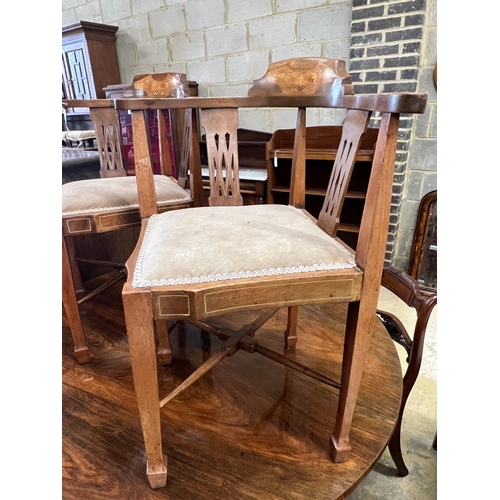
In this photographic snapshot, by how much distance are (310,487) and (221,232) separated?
51 centimetres

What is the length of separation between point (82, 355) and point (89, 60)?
2.86m

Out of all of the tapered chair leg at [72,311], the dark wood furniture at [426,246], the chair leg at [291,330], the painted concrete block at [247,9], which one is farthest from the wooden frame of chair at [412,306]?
the painted concrete block at [247,9]

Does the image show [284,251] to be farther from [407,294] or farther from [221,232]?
[407,294]

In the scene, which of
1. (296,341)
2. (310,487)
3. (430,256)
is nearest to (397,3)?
(430,256)

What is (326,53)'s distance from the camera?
237 cm

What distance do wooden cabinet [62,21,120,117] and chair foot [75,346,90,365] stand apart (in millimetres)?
2726

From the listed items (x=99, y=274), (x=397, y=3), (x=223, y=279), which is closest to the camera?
(x=223, y=279)

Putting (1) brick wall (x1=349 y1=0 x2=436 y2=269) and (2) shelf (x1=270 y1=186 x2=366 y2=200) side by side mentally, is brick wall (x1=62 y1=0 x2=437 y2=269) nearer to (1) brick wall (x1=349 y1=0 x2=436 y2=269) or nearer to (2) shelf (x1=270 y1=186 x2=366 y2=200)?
(1) brick wall (x1=349 y1=0 x2=436 y2=269)

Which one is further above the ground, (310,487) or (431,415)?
(310,487)

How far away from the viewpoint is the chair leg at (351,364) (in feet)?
2.15

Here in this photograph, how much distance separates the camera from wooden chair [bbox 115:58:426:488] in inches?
22.8

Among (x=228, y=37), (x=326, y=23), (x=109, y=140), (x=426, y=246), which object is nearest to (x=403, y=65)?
(x=326, y=23)

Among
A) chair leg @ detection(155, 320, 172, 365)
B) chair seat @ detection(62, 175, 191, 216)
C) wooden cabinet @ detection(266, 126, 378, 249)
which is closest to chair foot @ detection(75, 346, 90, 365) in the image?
chair leg @ detection(155, 320, 172, 365)

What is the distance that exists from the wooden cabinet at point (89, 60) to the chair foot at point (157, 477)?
316cm
